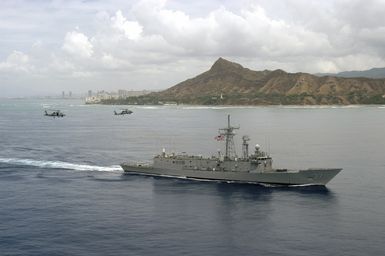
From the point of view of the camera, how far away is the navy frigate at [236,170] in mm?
84375

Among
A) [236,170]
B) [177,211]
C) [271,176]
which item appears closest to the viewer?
[177,211]

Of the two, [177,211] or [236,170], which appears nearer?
[177,211]

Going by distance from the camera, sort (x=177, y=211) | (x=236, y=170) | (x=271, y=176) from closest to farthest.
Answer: (x=177, y=211), (x=271, y=176), (x=236, y=170)

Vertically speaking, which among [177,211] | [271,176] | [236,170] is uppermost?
[236,170]

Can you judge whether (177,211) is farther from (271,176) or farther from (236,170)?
(271,176)

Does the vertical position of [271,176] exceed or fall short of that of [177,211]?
it exceeds it

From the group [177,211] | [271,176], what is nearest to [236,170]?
[271,176]

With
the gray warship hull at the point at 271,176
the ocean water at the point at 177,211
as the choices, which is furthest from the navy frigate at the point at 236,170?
the ocean water at the point at 177,211

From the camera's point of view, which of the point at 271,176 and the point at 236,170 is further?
the point at 236,170

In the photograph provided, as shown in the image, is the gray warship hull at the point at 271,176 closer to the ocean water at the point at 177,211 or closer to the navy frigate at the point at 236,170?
the navy frigate at the point at 236,170

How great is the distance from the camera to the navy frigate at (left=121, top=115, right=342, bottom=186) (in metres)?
84.4

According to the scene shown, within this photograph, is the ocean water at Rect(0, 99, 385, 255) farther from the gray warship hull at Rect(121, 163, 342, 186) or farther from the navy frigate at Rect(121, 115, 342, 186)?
the navy frigate at Rect(121, 115, 342, 186)

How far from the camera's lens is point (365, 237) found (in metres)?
56.7

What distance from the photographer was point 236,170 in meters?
88.3
